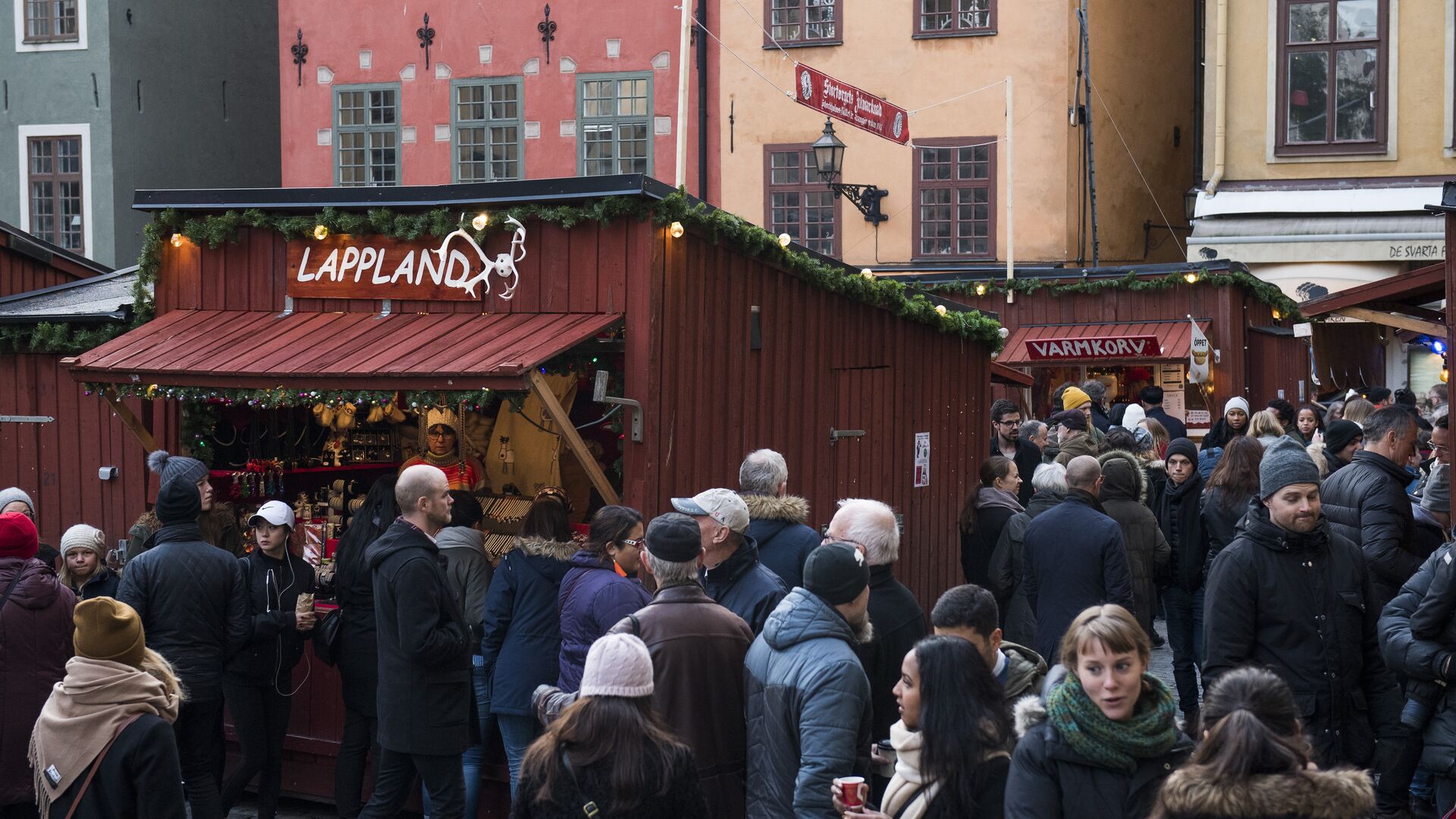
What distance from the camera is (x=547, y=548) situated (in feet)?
24.5

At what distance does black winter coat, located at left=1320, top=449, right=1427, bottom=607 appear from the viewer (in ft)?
23.9

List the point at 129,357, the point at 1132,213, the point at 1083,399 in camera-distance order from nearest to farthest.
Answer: the point at 129,357
the point at 1083,399
the point at 1132,213

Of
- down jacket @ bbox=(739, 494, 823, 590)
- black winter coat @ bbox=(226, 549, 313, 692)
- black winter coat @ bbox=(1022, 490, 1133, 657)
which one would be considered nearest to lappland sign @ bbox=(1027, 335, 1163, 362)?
black winter coat @ bbox=(1022, 490, 1133, 657)

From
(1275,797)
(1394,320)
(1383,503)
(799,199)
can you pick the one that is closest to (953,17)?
(799,199)

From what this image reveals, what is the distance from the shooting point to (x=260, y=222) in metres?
9.52

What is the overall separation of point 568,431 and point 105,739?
11.8ft

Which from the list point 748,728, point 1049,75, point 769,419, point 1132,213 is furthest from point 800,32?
point 748,728

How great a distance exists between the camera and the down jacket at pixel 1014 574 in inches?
353

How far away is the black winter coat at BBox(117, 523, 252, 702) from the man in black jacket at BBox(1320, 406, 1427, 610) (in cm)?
555

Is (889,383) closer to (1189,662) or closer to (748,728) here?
(1189,662)

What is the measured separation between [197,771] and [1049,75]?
18434 mm

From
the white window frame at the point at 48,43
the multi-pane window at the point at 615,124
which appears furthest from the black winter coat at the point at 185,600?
the white window frame at the point at 48,43

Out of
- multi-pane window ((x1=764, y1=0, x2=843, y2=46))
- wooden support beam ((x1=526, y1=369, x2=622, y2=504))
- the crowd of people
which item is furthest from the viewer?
multi-pane window ((x1=764, y1=0, x2=843, y2=46))

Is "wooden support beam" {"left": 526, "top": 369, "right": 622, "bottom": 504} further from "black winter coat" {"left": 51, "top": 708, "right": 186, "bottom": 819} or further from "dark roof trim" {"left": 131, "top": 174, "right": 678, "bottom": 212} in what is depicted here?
"black winter coat" {"left": 51, "top": 708, "right": 186, "bottom": 819}
